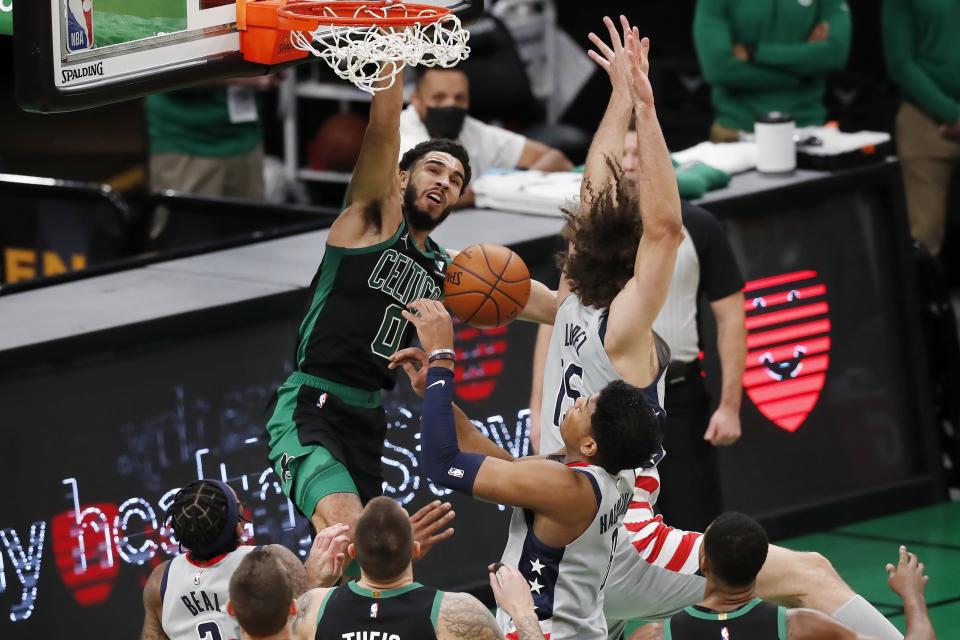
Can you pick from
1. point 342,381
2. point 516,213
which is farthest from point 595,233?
point 516,213

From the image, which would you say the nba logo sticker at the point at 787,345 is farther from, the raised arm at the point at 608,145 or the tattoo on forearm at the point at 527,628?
the tattoo on forearm at the point at 527,628

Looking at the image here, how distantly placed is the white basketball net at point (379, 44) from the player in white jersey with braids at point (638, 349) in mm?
543

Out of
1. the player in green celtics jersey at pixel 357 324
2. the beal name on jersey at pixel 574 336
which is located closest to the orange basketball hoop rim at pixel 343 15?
the player in green celtics jersey at pixel 357 324

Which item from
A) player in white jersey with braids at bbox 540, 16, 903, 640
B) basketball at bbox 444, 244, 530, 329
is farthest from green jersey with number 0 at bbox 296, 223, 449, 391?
player in white jersey with braids at bbox 540, 16, 903, 640

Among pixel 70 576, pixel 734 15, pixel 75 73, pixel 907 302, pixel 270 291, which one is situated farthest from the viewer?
pixel 734 15

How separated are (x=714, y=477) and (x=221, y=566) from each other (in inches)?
113

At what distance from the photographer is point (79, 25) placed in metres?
5.82

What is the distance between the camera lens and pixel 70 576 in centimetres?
730

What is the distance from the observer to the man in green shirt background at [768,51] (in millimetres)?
11133

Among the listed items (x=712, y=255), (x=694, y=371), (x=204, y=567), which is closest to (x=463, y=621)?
(x=204, y=567)

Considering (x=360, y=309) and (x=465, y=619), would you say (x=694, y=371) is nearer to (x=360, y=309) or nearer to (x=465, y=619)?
(x=360, y=309)

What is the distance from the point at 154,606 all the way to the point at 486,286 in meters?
1.73

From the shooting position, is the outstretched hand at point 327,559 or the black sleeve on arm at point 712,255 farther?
the black sleeve on arm at point 712,255

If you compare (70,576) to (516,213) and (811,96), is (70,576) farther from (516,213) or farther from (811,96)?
(811,96)
